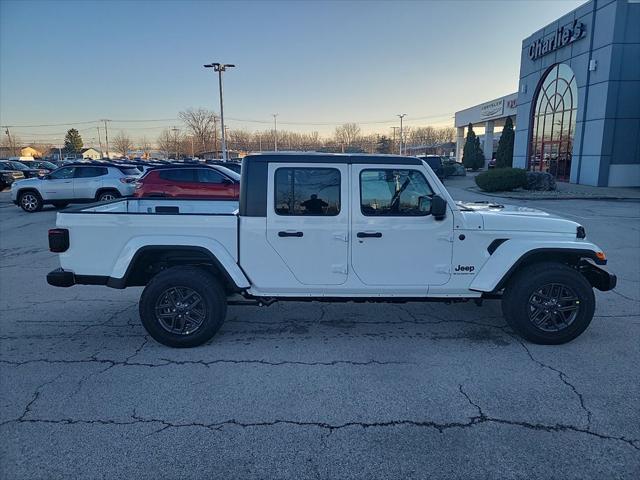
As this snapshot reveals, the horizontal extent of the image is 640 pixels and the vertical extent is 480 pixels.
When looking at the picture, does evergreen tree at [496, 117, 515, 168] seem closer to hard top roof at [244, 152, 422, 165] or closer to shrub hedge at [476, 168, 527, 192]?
shrub hedge at [476, 168, 527, 192]

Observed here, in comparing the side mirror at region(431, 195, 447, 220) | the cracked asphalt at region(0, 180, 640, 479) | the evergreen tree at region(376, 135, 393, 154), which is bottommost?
the cracked asphalt at region(0, 180, 640, 479)

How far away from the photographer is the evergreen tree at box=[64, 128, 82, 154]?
98.6 meters

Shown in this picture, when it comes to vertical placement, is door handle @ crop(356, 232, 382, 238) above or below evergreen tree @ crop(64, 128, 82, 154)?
below

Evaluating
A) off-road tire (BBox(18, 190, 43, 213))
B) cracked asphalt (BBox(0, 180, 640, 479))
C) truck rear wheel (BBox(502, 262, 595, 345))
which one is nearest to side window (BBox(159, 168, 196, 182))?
off-road tire (BBox(18, 190, 43, 213))

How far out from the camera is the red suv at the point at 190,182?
12.1 meters

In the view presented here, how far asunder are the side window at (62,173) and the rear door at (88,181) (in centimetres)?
25

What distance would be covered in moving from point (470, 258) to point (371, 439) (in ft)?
6.72

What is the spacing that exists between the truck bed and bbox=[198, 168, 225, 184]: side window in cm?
836

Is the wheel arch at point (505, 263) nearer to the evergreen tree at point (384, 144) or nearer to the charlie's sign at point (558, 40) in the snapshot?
the charlie's sign at point (558, 40)

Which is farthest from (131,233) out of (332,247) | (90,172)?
(90,172)

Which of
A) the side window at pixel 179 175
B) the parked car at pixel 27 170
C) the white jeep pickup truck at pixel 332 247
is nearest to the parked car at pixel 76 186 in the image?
the side window at pixel 179 175

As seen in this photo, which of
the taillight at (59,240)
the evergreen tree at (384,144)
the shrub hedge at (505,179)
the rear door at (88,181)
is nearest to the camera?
the taillight at (59,240)

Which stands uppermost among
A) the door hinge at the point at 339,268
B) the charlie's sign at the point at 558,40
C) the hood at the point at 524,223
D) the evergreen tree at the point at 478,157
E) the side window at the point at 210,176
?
the charlie's sign at the point at 558,40

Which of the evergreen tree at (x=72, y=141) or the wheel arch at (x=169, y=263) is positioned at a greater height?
the evergreen tree at (x=72, y=141)
